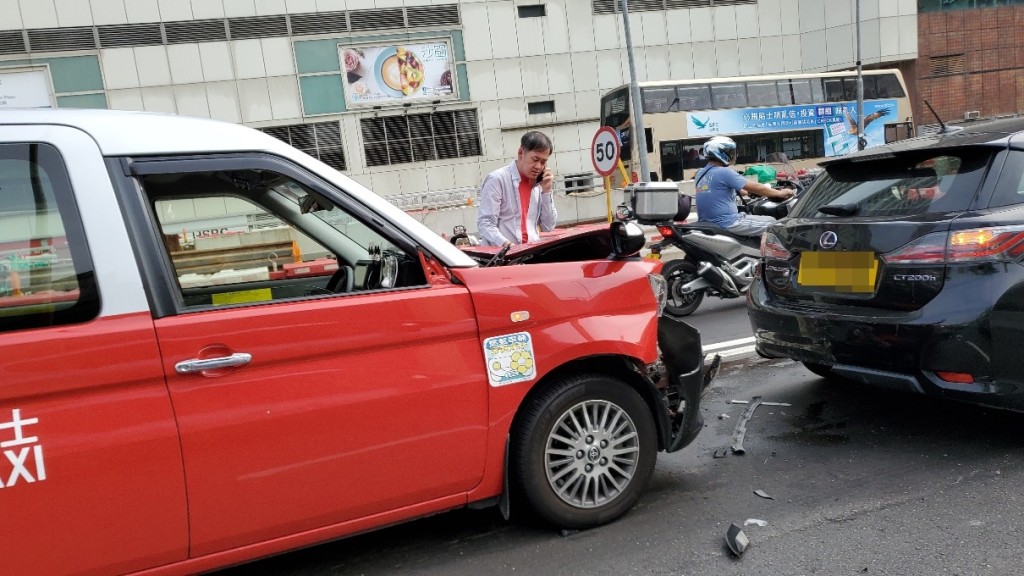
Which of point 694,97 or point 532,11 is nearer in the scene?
point 694,97

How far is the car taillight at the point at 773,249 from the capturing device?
4.11 m

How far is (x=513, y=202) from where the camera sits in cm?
506

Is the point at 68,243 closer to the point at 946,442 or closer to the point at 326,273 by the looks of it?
the point at 326,273

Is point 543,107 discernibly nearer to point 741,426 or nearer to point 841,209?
point 841,209

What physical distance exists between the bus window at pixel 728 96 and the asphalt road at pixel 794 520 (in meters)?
20.0

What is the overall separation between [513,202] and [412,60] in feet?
84.1

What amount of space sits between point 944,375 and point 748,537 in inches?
51.6

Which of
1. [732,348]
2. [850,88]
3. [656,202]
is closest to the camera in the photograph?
[656,202]

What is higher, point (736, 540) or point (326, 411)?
point (326, 411)

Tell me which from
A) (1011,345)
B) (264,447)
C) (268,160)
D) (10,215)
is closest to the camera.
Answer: (10,215)

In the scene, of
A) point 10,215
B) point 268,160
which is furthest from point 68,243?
point 268,160

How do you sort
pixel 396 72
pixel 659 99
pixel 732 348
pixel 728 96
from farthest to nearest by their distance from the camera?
pixel 396 72
pixel 728 96
pixel 659 99
pixel 732 348

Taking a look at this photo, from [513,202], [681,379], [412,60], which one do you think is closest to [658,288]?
[681,379]

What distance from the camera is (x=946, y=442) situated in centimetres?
364
